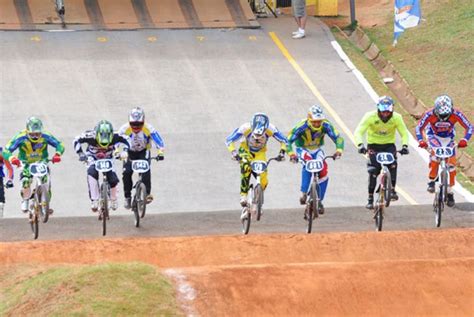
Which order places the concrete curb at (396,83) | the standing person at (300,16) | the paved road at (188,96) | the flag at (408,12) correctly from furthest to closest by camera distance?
the standing person at (300,16)
the flag at (408,12)
the concrete curb at (396,83)
the paved road at (188,96)

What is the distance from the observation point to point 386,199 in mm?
22812

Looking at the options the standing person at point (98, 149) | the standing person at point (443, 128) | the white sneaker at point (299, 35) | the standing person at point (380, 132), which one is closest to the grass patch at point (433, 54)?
the white sneaker at point (299, 35)

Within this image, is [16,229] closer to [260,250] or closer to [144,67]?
[260,250]

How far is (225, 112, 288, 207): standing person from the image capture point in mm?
22484

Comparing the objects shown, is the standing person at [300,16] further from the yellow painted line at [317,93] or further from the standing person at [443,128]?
the standing person at [443,128]

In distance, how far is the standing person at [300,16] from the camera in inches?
1487

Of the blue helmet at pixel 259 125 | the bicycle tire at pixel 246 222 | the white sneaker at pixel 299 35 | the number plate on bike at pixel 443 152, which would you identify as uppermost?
the white sneaker at pixel 299 35

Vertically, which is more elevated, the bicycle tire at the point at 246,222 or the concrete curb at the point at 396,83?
the concrete curb at the point at 396,83

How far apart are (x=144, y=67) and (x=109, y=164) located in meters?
13.4

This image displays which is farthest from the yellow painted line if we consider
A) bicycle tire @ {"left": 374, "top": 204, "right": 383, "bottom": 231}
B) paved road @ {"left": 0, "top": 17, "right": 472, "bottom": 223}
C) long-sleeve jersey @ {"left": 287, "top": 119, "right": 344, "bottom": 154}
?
long-sleeve jersey @ {"left": 287, "top": 119, "right": 344, "bottom": 154}

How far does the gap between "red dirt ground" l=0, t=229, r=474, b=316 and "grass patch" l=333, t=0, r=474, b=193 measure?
9796 millimetres

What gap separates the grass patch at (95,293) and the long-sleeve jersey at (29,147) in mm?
3833

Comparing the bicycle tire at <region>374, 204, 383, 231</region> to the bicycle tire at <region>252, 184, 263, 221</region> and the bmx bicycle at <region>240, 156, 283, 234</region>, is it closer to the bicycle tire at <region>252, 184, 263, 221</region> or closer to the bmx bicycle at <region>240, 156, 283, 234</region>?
the bmx bicycle at <region>240, 156, 283, 234</region>

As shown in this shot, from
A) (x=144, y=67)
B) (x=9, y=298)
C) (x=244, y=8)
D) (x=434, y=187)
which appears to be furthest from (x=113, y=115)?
(x=9, y=298)
